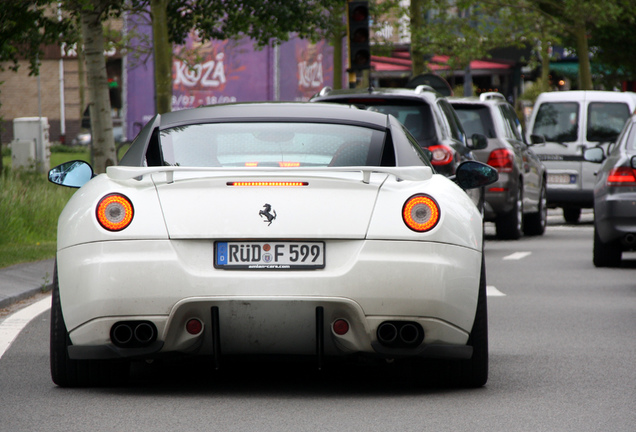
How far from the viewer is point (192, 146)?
6.19m

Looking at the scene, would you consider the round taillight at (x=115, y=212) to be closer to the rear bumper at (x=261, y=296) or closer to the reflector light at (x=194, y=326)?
the rear bumper at (x=261, y=296)

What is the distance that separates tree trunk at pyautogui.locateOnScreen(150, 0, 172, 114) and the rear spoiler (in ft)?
57.3

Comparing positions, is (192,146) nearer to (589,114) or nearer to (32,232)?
(32,232)

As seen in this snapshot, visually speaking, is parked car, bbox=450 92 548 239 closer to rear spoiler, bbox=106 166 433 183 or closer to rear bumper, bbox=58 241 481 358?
rear spoiler, bbox=106 166 433 183

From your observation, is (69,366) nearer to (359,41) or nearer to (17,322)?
(17,322)

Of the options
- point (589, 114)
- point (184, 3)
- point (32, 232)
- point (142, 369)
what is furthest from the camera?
point (184, 3)

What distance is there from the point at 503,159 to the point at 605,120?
4798 millimetres

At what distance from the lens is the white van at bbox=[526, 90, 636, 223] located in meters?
20.8

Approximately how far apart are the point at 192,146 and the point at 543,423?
6.74 ft

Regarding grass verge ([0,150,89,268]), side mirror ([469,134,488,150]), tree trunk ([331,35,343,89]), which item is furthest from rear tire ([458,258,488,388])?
tree trunk ([331,35,343,89])

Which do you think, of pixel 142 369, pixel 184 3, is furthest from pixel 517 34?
pixel 142 369

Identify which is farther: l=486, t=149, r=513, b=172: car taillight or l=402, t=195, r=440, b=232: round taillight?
l=486, t=149, r=513, b=172: car taillight

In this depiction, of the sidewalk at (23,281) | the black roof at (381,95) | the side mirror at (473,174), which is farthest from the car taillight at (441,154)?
the side mirror at (473,174)

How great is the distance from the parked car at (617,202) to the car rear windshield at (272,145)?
6746 millimetres
